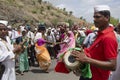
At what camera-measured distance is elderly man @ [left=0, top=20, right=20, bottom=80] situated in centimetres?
696

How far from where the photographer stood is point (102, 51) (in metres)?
4.54

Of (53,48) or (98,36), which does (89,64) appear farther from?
(53,48)

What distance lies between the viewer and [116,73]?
3684 mm

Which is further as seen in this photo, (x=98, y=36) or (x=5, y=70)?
(x=5, y=70)

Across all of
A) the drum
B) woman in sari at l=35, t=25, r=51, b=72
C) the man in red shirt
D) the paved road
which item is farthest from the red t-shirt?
woman in sari at l=35, t=25, r=51, b=72

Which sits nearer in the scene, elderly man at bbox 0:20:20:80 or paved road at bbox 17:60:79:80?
elderly man at bbox 0:20:20:80

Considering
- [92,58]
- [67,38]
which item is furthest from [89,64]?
[67,38]

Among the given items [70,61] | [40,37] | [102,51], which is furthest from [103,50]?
[40,37]

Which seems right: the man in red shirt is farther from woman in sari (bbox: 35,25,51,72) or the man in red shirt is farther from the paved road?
woman in sari (bbox: 35,25,51,72)

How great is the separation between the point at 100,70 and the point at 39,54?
10087 millimetres

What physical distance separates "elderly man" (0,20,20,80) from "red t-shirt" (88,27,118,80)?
2545 mm

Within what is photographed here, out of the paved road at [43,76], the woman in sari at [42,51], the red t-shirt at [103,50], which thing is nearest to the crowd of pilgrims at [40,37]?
the woman in sari at [42,51]

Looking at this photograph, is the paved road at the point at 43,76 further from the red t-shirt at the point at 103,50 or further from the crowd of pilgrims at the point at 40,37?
the red t-shirt at the point at 103,50

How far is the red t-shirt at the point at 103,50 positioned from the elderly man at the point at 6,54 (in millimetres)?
2545
